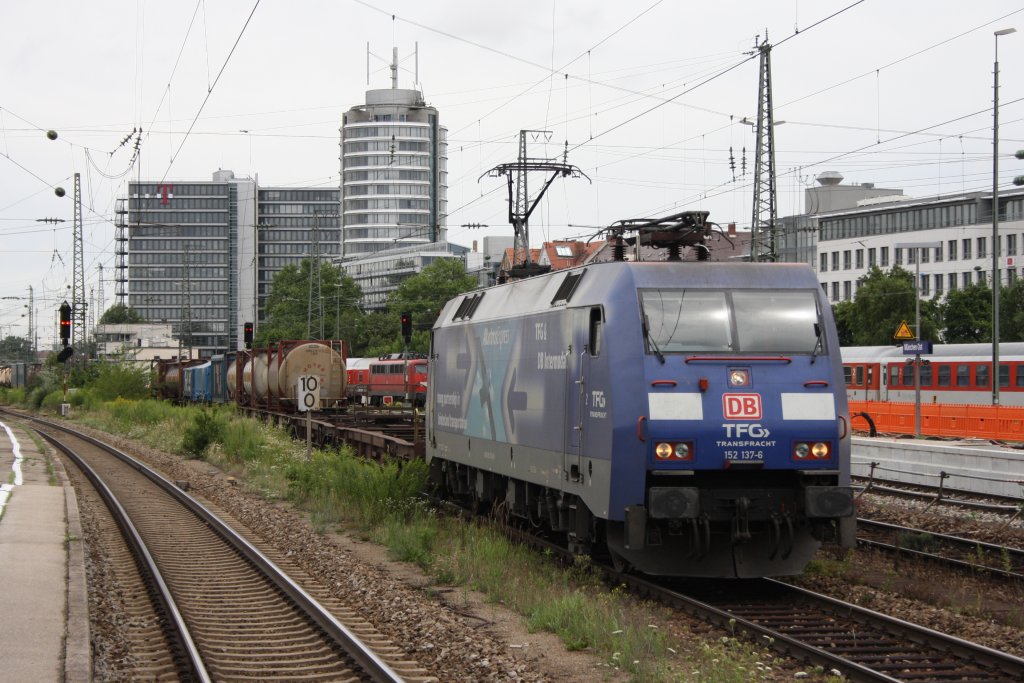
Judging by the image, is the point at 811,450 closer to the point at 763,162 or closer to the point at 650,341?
the point at 650,341

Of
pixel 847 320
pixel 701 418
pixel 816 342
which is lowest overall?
pixel 701 418

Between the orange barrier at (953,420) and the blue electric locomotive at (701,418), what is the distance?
18950 mm

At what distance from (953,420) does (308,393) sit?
17.0 m

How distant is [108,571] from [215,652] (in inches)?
187

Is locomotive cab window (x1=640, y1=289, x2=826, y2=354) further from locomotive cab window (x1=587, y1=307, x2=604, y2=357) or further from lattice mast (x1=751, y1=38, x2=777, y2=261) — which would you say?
lattice mast (x1=751, y1=38, x2=777, y2=261)

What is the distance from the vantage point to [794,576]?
13094mm

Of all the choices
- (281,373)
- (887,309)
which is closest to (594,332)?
(281,373)

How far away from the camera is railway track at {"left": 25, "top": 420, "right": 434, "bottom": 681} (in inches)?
379

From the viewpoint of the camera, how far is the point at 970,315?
2525 inches

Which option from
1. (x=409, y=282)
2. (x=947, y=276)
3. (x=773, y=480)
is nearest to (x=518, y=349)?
(x=773, y=480)

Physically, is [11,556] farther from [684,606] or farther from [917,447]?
[917,447]

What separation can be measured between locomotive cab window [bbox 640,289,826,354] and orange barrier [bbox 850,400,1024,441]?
18.9m

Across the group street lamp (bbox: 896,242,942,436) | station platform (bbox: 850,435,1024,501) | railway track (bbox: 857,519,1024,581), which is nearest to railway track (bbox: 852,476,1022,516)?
station platform (bbox: 850,435,1024,501)

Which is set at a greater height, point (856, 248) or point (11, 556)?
point (856, 248)
